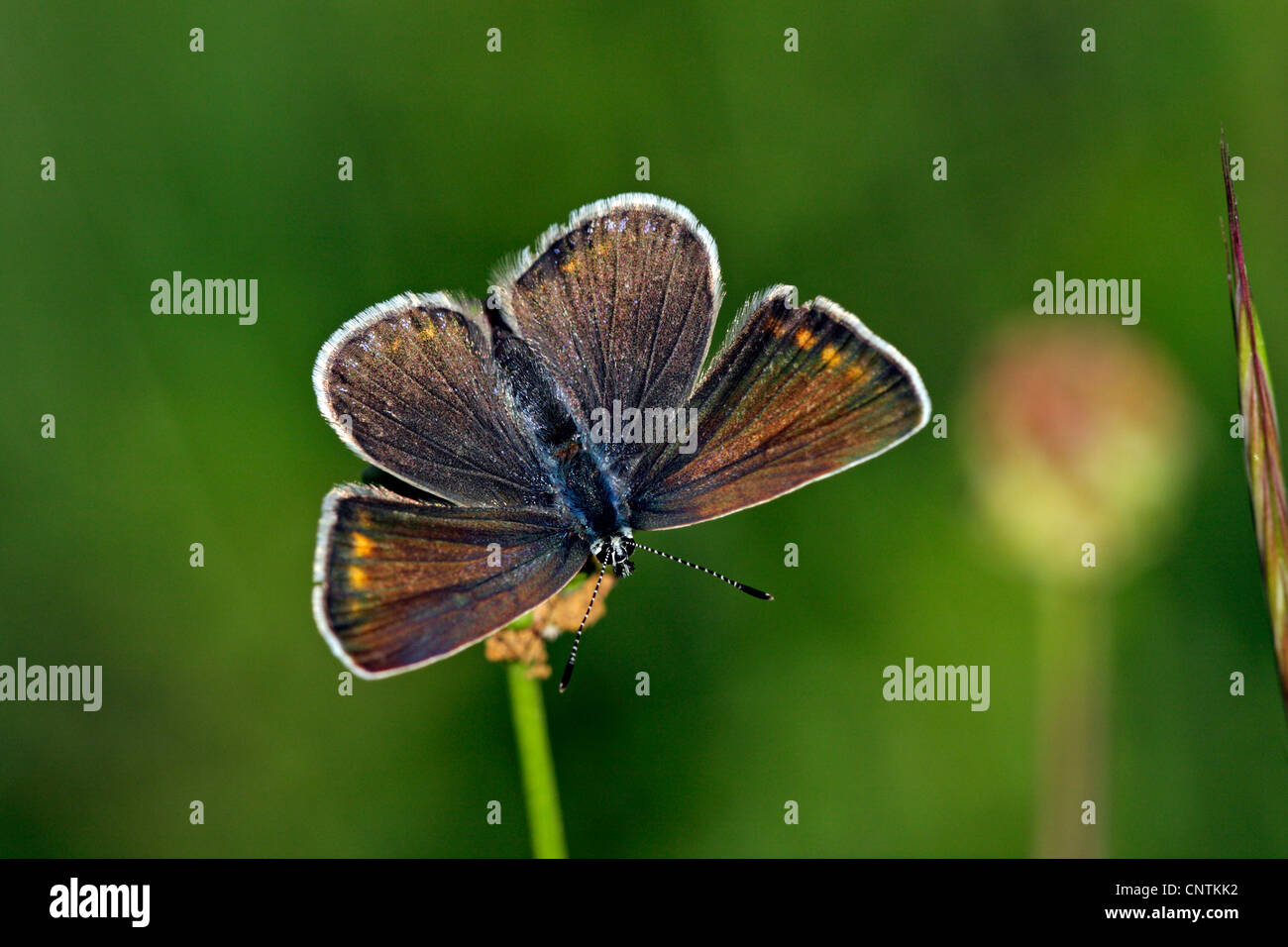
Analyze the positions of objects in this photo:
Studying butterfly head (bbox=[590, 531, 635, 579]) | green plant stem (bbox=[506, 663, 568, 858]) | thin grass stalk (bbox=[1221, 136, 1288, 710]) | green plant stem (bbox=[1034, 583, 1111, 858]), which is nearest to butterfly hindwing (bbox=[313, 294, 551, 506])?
butterfly head (bbox=[590, 531, 635, 579])

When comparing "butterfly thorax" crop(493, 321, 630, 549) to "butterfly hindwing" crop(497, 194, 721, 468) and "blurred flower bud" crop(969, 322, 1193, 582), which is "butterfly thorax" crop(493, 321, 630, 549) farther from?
"blurred flower bud" crop(969, 322, 1193, 582)

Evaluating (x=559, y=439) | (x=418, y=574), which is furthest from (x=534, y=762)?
(x=559, y=439)

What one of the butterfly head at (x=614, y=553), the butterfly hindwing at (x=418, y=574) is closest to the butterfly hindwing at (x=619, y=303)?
the butterfly head at (x=614, y=553)

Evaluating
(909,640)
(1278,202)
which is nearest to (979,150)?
(1278,202)

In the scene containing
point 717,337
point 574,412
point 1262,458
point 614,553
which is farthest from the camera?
→ point 717,337

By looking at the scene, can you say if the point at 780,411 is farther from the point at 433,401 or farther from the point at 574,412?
the point at 433,401

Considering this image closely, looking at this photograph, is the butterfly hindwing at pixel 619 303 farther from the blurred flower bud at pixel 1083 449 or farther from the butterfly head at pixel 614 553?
the blurred flower bud at pixel 1083 449
